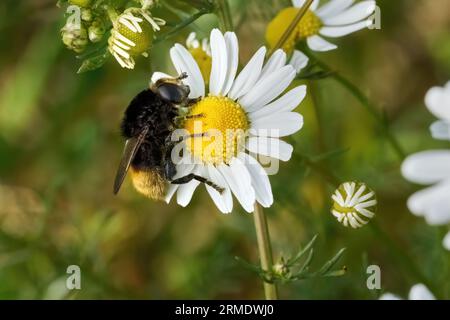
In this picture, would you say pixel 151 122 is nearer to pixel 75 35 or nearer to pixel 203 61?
pixel 203 61

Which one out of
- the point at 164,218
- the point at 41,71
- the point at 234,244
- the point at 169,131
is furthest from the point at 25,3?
the point at 169,131

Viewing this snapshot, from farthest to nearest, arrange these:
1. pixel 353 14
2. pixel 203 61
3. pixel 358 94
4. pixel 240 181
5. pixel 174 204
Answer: pixel 174 204 → pixel 353 14 → pixel 358 94 → pixel 203 61 → pixel 240 181

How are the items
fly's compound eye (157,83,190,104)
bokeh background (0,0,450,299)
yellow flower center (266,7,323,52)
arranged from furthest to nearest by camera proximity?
1. bokeh background (0,0,450,299)
2. yellow flower center (266,7,323,52)
3. fly's compound eye (157,83,190,104)

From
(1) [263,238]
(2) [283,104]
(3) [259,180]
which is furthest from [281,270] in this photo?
(2) [283,104]

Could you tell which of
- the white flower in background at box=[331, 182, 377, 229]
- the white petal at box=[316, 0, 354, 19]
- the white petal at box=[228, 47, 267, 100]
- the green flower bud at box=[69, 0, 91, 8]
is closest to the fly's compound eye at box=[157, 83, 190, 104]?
the white petal at box=[228, 47, 267, 100]

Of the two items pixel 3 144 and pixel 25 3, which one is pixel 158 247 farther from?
pixel 25 3

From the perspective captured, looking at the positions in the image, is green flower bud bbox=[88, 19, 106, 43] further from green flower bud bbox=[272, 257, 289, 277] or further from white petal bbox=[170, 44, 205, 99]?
green flower bud bbox=[272, 257, 289, 277]

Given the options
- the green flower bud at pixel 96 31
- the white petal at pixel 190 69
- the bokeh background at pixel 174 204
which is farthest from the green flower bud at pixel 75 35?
the bokeh background at pixel 174 204
